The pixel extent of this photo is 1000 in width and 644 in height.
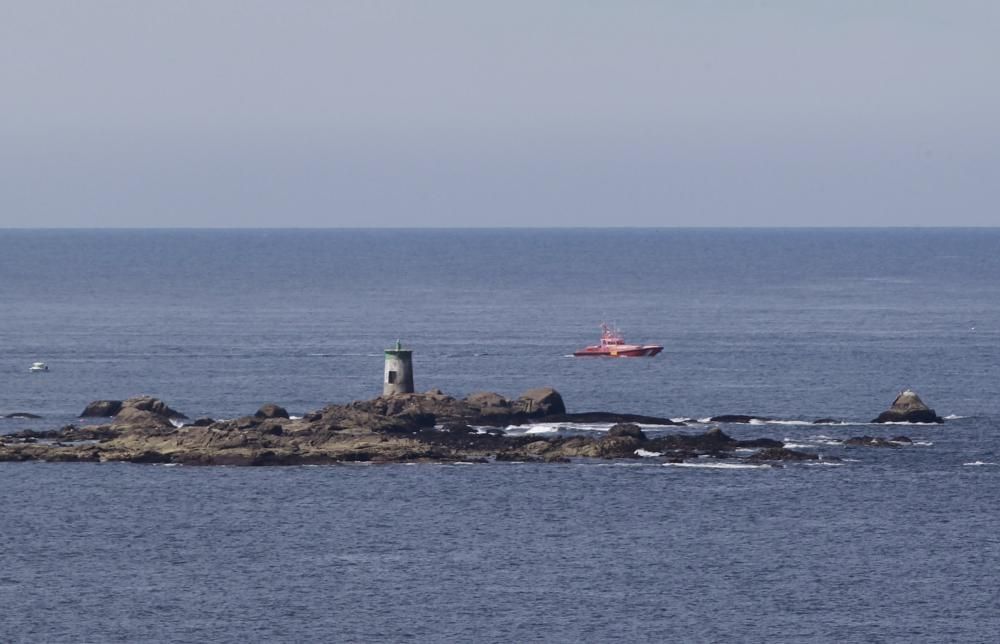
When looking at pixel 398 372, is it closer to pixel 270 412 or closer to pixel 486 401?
pixel 486 401

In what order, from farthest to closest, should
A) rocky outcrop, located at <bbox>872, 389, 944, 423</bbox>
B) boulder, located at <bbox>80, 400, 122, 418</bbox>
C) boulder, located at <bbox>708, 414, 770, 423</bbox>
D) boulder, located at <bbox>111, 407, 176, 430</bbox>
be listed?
boulder, located at <bbox>80, 400, 122, 418</bbox> < boulder, located at <bbox>708, 414, 770, 423</bbox> < rocky outcrop, located at <bbox>872, 389, 944, 423</bbox> < boulder, located at <bbox>111, 407, 176, 430</bbox>

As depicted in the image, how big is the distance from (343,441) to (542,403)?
15.8 meters

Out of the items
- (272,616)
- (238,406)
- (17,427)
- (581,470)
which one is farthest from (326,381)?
(272,616)

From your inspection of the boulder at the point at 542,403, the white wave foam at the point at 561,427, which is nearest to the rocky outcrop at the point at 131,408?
the white wave foam at the point at 561,427

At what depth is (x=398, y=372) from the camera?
→ 119000 millimetres

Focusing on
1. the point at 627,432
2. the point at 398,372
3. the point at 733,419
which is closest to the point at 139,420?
the point at 398,372

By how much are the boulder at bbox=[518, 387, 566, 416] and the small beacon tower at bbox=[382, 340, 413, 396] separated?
284 inches

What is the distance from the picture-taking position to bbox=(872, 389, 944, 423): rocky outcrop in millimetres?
115500

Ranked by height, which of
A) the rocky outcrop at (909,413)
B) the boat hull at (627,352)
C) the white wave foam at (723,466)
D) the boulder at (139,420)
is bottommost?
the white wave foam at (723,466)

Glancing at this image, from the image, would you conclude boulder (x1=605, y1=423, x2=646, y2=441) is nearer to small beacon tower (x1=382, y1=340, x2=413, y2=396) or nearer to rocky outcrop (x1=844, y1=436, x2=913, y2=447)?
rocky outcrop (x1=844, y1=436, x2=913, y2=447)

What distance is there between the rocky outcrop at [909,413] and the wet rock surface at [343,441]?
12.8 m

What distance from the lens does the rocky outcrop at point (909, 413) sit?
379 feet

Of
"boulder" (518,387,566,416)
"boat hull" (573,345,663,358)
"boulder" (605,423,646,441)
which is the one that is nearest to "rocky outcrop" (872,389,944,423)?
"boulder" (605,423,646,441)

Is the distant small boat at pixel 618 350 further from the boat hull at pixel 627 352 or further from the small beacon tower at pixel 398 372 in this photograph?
the small beacon tower at pixel 398 372
